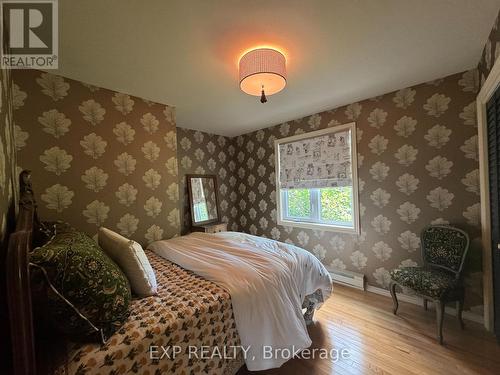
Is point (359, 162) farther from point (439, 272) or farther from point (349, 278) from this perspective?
point (349, 278)

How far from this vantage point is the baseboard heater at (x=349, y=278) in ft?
9.18

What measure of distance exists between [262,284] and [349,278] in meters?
1.92

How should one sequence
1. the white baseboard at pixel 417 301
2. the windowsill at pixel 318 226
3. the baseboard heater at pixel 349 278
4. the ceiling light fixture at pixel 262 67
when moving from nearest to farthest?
the ceiling light fixture at pixel 262 67
the white baseboard at pixel 417 301
the baseboard heater at pixel 349 278
the windowsill at pixel 318 226

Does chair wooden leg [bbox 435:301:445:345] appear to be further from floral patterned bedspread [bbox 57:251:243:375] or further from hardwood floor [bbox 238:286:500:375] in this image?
floral patterned bedspread [bbox 57:251:243:375]

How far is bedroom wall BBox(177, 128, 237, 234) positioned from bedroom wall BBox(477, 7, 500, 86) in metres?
3.43

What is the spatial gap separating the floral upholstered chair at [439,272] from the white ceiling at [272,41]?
159 cm

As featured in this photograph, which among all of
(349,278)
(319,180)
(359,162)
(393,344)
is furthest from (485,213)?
(319,180)

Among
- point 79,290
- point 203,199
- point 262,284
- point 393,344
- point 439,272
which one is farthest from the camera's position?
point 203,199

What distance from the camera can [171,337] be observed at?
1.12 meters

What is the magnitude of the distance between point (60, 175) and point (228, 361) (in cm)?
211

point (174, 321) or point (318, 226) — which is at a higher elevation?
point (318, 226)

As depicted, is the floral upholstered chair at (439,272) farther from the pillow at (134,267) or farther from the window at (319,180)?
the pillow at (134,267)

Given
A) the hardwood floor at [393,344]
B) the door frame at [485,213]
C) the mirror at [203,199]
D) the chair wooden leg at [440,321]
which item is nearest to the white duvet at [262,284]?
the hardwood floor at [393,344]

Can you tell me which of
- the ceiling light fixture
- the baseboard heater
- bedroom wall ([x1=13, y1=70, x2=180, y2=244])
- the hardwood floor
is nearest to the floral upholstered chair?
the hardwood floor
